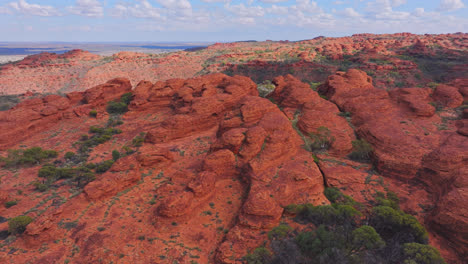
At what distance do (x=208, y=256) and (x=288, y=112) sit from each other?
21.5 m

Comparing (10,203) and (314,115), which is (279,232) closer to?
(314,115)

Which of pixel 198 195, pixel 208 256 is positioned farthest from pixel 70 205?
pixel 208 256

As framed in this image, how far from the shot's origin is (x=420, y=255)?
1294 cm

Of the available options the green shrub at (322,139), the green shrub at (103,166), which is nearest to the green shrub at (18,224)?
the green shrub at (103,166)

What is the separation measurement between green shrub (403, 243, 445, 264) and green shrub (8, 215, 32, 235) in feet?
79.8

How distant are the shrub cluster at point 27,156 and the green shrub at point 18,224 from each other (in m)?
11.9

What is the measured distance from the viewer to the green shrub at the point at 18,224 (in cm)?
1680

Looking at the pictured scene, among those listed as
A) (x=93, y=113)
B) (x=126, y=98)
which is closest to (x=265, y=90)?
(x=126, y=98)

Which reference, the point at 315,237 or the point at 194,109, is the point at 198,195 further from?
the point at 194,109

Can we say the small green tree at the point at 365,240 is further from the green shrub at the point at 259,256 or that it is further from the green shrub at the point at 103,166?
the green shrub at the point at 103,166

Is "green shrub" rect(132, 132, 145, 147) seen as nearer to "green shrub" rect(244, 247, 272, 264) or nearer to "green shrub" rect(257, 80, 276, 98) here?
"green shrub" rect(244, 247, 272, 264)

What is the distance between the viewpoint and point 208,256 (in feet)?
51.6

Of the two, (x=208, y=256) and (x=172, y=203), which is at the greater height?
(x=172, y=203)

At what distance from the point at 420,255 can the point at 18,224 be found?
25.5 metres
